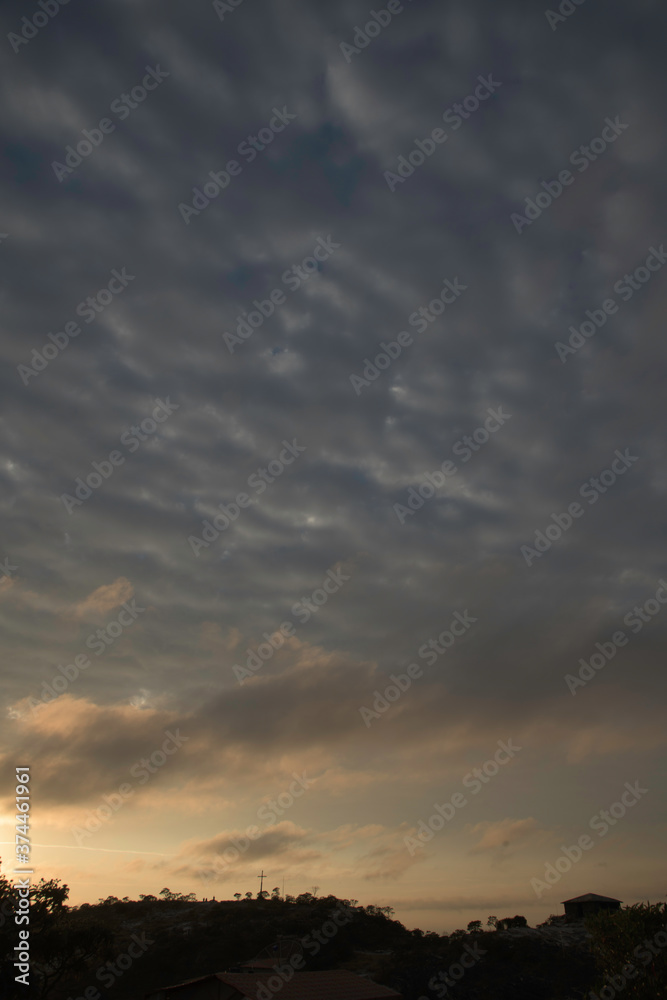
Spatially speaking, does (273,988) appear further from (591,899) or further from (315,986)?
(591,899)

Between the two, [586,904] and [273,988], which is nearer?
[273,988]

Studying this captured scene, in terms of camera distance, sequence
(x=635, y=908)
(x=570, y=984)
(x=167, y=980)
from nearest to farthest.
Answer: (x=635, y=908) < (x=570, y=984) < (x=167, y=980)

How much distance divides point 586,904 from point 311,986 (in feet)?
231

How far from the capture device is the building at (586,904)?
11131 cm

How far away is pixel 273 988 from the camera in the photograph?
6256 centimetres

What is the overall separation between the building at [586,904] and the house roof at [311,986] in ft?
189

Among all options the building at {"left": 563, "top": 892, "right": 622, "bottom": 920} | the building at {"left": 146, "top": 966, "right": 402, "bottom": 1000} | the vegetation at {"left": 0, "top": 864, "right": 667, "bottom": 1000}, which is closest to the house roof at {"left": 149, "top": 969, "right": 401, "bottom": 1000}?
the building at {"left": 146, "top": 966, "right": 402, "bottom": 1000}

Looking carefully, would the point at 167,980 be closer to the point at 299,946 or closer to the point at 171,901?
the point at 299,946

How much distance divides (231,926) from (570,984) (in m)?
62.8

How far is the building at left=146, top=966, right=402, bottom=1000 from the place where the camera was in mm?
61031

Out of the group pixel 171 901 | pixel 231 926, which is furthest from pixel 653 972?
pixel 171 901

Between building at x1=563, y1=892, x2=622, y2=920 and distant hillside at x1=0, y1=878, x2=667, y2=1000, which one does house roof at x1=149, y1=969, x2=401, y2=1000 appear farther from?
building at x1=563, y1=892, x2=622, y2=920

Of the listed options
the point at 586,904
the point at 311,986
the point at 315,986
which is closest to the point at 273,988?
the point at 311,986

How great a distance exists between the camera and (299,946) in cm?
10006
